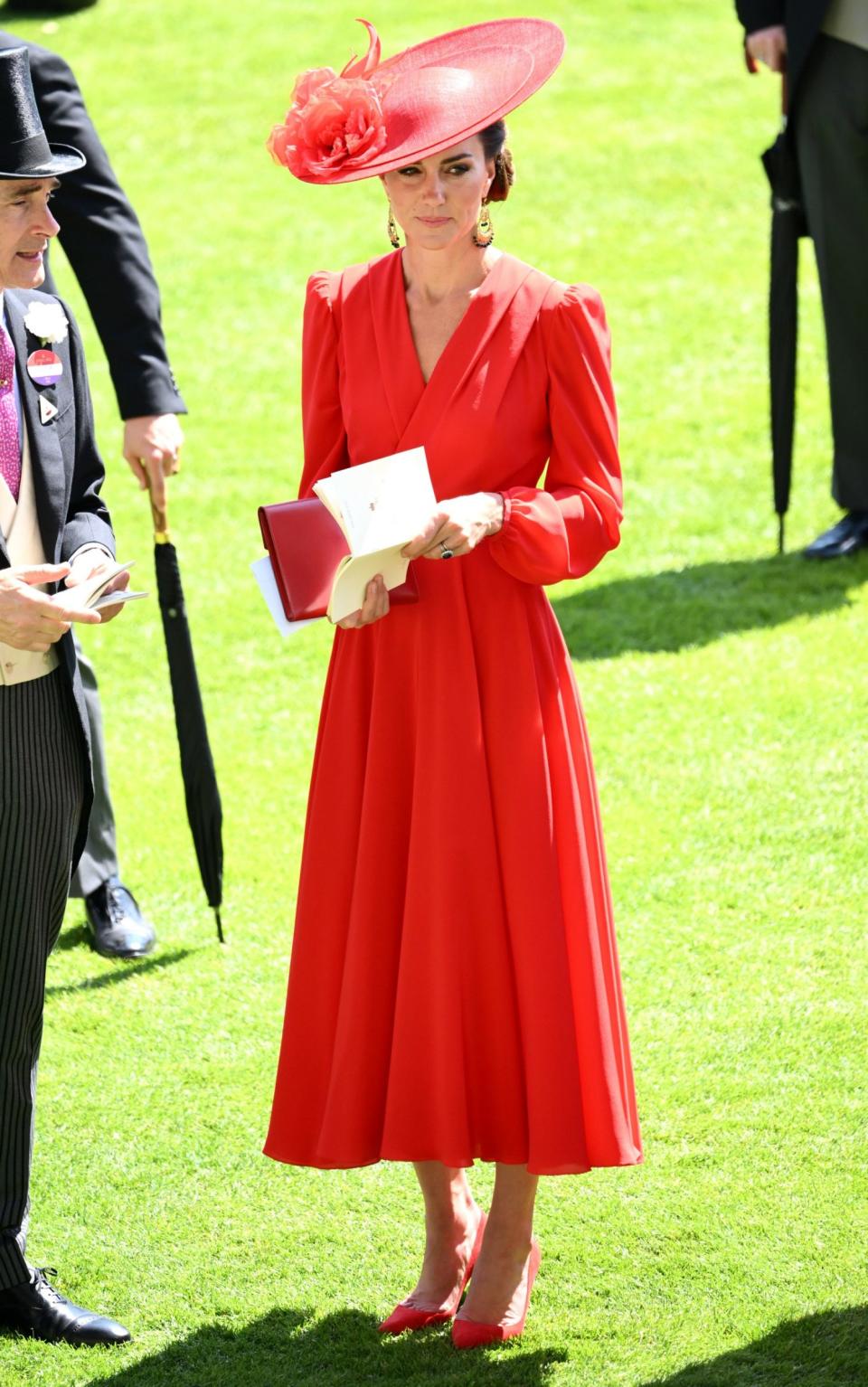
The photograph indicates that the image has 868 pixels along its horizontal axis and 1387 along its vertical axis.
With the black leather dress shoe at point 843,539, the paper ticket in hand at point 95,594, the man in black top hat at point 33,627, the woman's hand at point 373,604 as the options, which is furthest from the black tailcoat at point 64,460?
the black leather dress shoe at point 843,539

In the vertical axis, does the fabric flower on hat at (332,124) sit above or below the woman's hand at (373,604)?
above

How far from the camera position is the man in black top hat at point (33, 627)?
3123 mm

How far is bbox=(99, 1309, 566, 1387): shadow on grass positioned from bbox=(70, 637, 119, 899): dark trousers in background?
1646 mm

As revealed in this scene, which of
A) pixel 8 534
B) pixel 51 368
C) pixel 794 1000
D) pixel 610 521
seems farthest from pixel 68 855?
pixel 794 1000

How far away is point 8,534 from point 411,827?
0.85 meters

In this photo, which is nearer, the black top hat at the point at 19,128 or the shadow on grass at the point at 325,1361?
the black top hat at the point at 19,128

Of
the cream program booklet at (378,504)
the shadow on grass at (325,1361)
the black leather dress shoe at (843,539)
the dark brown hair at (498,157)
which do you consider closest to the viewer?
the cream program booklet at (378,504)

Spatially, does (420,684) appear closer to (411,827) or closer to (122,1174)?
(411,827)

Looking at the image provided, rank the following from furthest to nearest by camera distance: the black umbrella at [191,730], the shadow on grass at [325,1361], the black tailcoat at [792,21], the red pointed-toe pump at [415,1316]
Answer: the black tailcoat at [792,21] < the black umbrella at [191,730] < the red pointed-toe pump at [415,1316] < the shadow on grass at [325,1361]

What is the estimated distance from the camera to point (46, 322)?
10.9 feet

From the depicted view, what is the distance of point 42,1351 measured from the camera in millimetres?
3488

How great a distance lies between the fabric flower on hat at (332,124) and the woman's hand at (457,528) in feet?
1.92

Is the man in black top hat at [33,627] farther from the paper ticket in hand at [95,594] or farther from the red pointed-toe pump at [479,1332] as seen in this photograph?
the red pointed-toe pump at [479,1332]

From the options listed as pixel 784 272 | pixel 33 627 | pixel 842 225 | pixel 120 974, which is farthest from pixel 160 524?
pixel 842 225
